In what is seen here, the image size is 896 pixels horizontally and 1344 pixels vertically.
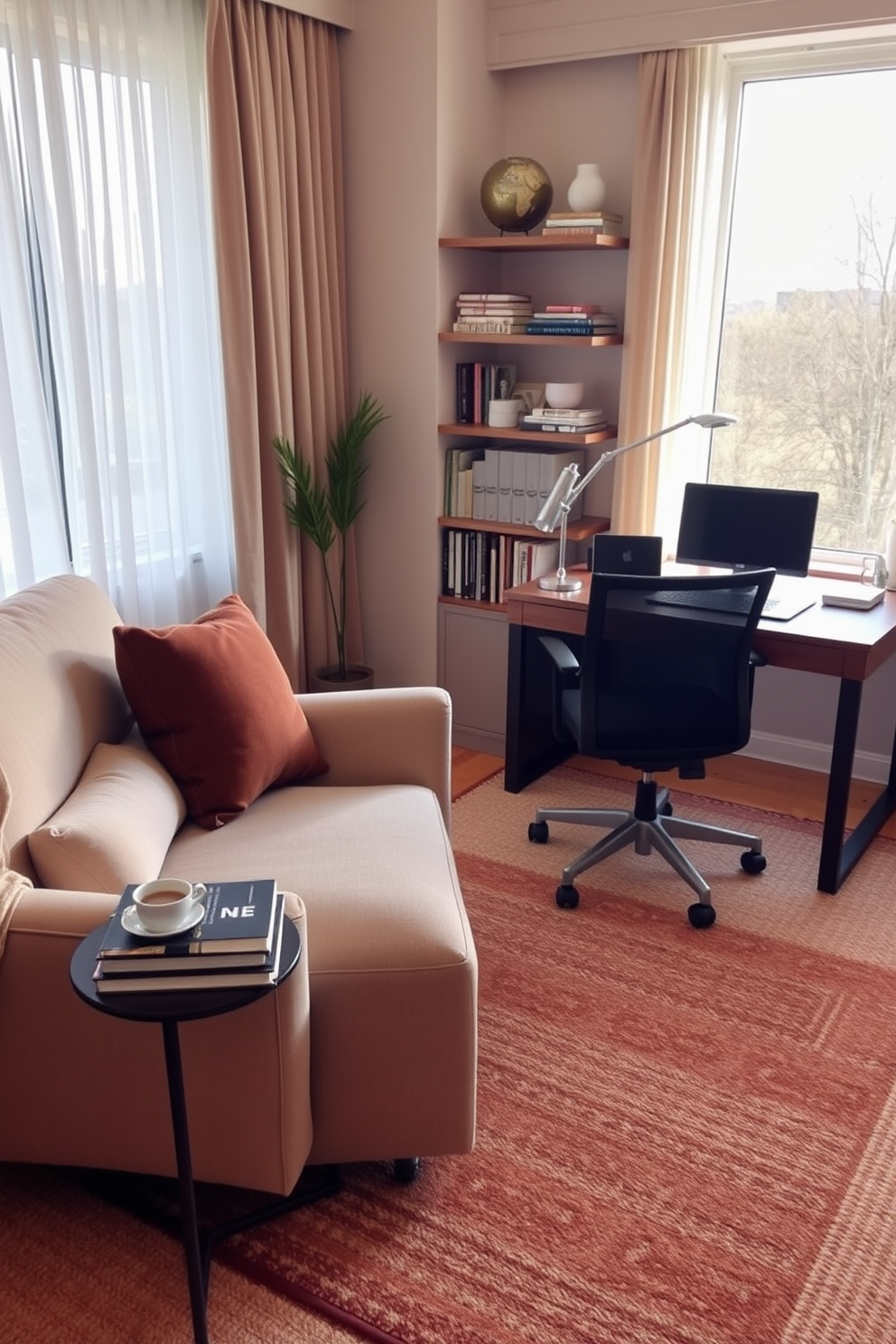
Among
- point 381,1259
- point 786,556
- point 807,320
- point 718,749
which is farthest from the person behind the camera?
point 807,320

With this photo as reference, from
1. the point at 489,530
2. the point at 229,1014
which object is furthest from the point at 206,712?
the point at 489,530

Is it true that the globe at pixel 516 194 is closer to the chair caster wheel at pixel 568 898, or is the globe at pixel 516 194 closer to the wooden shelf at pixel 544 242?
the wooden shelf at pixel 544 242

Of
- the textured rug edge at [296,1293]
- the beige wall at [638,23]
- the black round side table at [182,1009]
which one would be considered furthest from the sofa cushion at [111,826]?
the beige wall at [638,23]

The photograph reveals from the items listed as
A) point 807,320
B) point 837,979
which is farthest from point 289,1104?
point 807,320

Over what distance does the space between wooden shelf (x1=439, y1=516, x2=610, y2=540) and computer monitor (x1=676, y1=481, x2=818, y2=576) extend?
0.41 m

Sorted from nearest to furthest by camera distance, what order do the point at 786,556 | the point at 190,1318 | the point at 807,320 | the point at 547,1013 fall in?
the point at 190,1318, the point at 547,1013, the point at 786,556, the point at 807,320

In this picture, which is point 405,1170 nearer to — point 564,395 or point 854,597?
point 854,597

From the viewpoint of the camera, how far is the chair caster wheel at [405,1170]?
187 cm

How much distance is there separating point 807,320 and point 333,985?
2610 millimetres

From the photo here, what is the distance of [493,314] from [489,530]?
26.6 inches

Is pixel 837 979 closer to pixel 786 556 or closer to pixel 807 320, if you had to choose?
pixel 786 556

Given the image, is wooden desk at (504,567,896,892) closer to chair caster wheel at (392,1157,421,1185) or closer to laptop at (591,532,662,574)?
laptop at (591,532,662,574)

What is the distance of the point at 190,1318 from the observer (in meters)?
1.62

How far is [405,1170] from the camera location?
187 centimetres
